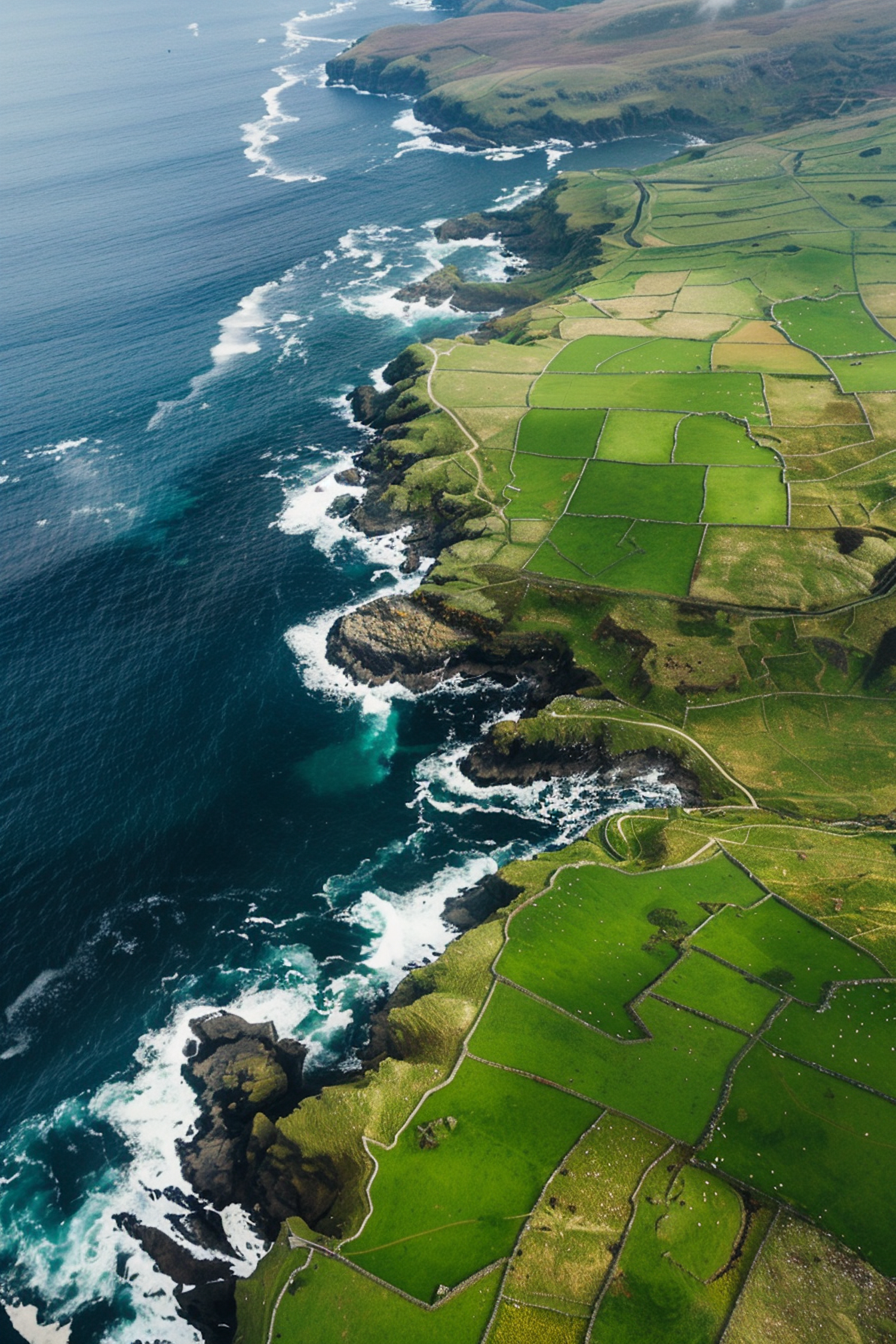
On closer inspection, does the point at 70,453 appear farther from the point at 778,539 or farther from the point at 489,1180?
the point at 489,1180

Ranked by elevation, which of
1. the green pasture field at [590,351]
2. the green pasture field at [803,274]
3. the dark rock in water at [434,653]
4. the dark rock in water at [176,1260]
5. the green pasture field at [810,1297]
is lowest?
the dark rock in water at [176,1260]

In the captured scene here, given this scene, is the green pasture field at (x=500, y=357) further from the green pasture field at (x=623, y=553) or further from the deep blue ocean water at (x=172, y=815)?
the green pasture field at (x=623, y=553)

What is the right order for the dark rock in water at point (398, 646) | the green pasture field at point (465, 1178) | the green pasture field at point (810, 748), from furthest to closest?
the dark rock in water at point (398, 646) < the green pasture field at point (810, 748) < the green pasture field at point (465, 1178)

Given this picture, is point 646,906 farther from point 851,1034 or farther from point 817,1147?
point 817,1147

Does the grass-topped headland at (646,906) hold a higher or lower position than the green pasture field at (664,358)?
lower

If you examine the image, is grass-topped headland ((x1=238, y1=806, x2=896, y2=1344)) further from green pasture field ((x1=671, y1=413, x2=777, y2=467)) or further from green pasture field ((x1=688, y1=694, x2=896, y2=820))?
green pasture field ((x1=671, y1=413, x2=777, y2=467))

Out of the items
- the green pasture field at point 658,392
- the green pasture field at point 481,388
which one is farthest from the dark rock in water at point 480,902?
the green pasture field at point 481,388

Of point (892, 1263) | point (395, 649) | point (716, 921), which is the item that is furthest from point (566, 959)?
point (395, 649)

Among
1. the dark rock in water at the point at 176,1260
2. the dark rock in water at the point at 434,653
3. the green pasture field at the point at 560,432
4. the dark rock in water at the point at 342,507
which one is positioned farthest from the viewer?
the dark rock in water at the point at 342,507
